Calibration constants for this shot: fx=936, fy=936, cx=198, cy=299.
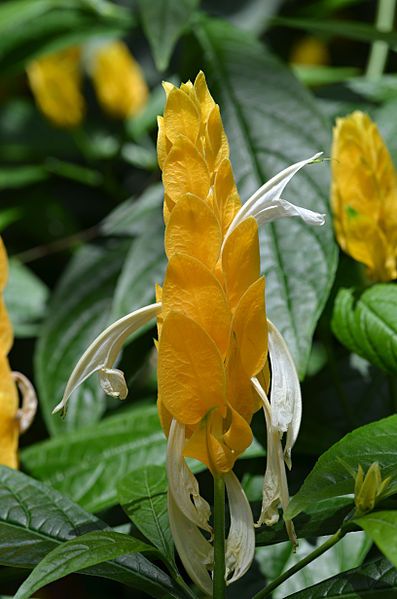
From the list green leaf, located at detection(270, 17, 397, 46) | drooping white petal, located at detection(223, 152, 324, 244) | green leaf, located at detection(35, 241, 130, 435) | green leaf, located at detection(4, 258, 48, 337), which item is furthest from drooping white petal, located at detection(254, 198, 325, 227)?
green leaf, located at detection(4, 258, 48, 337)

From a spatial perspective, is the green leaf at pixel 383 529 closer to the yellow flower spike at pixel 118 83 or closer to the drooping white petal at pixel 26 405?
the drooping white petal at pixel 26 405

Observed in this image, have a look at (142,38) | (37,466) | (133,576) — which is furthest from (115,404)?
Result: (142,38)

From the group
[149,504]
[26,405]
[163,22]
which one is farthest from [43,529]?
[163,22]

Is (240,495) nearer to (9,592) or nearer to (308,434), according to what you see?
(308,434)

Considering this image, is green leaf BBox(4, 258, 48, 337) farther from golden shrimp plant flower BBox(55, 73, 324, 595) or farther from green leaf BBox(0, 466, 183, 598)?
golden shrimp plant flower BBox(55, 73, 324, 595)

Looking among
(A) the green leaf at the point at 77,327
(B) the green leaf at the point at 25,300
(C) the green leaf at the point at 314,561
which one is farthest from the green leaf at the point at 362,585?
(B) the green leaf at the point at 25,300

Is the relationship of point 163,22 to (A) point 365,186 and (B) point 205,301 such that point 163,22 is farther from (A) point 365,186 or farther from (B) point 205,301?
(B) point 205,301
